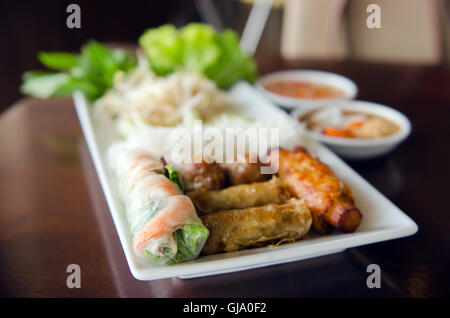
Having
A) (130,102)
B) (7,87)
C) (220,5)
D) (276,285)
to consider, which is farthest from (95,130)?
(220,5)

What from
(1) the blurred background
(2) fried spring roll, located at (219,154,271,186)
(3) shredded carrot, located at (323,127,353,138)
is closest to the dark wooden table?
(3) shredded carrot, located at (323,127,353,138)

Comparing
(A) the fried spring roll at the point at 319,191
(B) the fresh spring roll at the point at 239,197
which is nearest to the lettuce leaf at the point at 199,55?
(A) the fried spring roll at the point at 319,191

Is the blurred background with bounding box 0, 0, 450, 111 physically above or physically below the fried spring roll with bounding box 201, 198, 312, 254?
above

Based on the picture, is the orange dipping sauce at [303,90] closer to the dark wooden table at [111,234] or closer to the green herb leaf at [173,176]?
the dark wooden table at [111,234]

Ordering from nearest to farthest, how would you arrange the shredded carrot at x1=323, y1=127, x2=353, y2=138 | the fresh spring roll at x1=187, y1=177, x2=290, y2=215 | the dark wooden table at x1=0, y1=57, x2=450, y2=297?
the dark wooden table at x1=0, y1=57, x2=450, y2=297, the fresh spring roll at x1=187, y1=177, x2=290, y2=215, the shredded carrot at x1=323, y1=127, x2=353, y2=138

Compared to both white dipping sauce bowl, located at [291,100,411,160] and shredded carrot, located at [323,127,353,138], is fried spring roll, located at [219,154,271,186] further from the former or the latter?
shredded carrot, located at [323,127,353,138]

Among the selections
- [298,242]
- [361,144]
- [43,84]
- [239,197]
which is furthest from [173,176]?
[43,84]

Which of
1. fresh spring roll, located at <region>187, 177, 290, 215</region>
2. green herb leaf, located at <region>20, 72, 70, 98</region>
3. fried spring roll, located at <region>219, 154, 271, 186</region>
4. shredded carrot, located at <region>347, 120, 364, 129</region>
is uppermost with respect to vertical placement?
green herb leaf, located at <region>20, 72, 70, 98</region>
